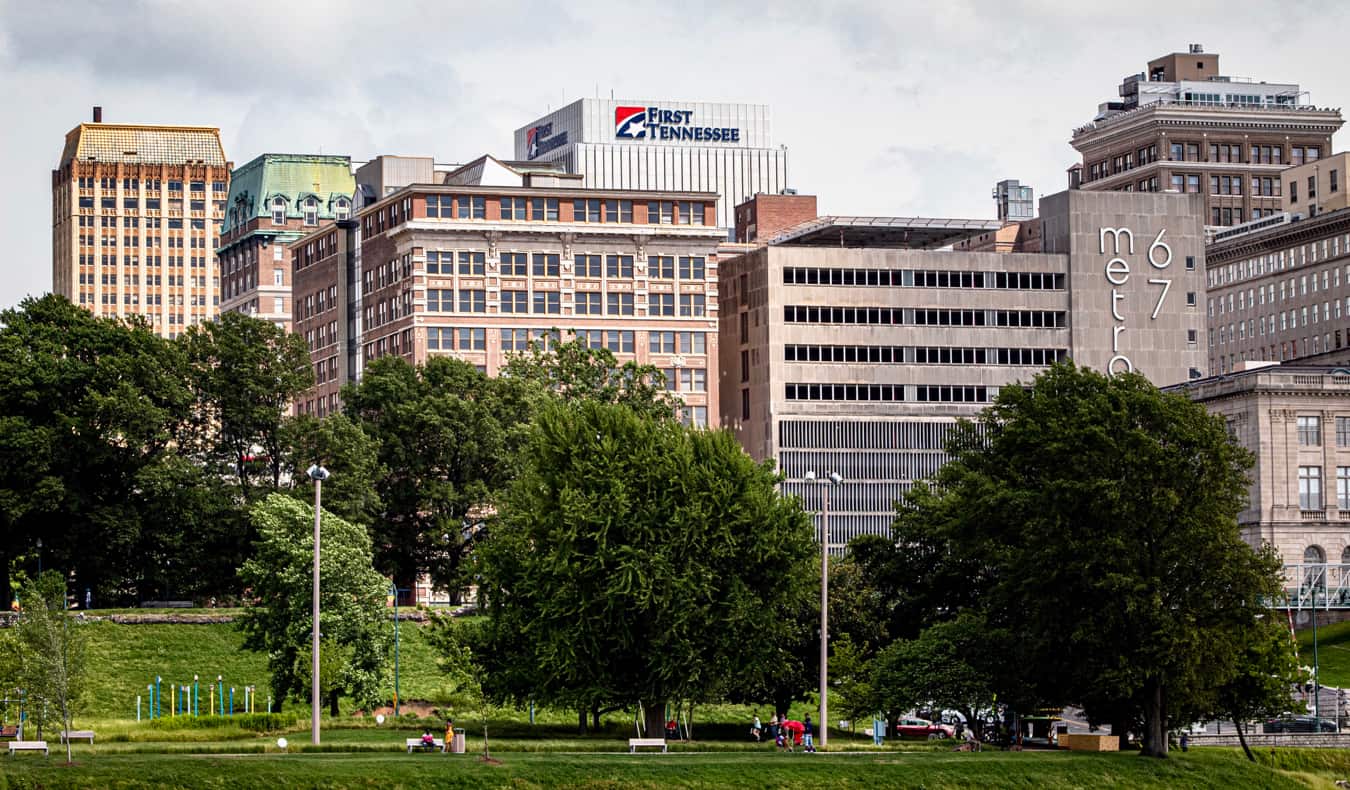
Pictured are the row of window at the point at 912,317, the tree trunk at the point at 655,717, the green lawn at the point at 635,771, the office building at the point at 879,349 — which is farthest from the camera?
the row of window at the point at 912,317

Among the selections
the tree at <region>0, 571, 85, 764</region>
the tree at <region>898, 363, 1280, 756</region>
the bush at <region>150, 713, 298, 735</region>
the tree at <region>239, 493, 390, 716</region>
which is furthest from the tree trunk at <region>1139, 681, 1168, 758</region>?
the tree at <region>0, 571, 85, 764</region>

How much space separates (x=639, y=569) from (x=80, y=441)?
52728mm

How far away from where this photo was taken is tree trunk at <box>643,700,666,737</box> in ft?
335

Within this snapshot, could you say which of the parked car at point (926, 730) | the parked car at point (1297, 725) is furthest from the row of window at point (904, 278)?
the parked car at point (1297, 725)

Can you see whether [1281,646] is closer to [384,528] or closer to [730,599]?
[730,599]

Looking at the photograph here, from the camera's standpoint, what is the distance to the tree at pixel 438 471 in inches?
5812

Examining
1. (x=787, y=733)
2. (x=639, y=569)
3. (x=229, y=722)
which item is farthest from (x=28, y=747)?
(x=787, y=733)

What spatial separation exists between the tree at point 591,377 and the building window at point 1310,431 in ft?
166

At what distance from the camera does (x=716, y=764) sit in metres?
87.3

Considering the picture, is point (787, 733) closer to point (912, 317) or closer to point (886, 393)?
point (886, 393)

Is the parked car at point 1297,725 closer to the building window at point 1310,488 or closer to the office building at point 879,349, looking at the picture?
the building window at point 1310,488

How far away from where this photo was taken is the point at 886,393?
194 metres

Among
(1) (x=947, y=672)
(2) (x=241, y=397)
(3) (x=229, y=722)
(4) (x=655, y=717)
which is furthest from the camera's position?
(2) (x=241, y=397)

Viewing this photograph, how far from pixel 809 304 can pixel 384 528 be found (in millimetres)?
56041
